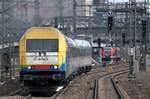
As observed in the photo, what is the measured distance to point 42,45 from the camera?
2403 cm

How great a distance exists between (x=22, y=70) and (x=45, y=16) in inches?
335

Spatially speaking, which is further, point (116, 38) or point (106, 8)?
point (116, 38)

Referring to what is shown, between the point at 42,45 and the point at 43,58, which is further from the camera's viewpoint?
the point at 42,45

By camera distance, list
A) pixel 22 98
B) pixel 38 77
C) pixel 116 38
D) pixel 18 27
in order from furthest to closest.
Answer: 1. pixel 116 38
2. pixel 18 27
3. pixel 38 77
4. pixel 22 98

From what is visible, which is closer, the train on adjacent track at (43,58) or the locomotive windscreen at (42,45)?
the train on adjacent track at (43,58)

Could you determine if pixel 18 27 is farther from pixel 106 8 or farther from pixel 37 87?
pixel 37 87

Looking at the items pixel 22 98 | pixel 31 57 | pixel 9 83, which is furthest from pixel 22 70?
pixel 9 83

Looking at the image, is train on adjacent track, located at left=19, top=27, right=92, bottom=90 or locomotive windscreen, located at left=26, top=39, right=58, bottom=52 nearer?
train on adjacent track, located at left=19, top=27, right=92, bottom=90

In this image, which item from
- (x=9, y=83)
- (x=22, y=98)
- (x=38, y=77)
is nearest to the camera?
(x=22, y=98)

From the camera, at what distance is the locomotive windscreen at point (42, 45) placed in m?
23.9

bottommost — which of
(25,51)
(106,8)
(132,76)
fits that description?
(132,76)

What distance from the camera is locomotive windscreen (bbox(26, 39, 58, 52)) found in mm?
23938

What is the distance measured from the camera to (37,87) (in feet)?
77.9

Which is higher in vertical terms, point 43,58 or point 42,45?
point 42,45
